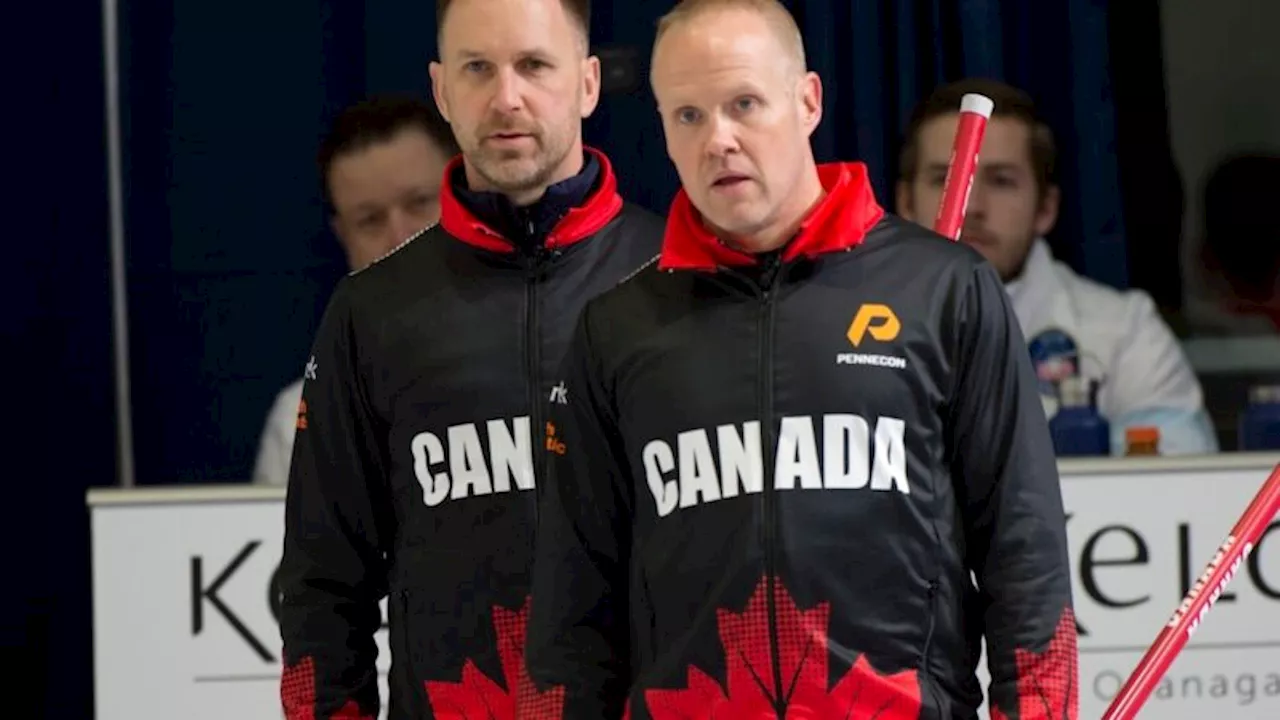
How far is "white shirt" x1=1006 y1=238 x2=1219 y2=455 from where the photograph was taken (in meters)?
3.99

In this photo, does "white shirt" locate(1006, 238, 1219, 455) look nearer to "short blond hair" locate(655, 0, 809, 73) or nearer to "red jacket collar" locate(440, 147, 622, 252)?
"red jacket collar" locate(440, 147, 622, 252)

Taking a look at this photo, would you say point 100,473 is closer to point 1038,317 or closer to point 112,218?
point 112,218

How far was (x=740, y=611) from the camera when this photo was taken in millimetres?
2193

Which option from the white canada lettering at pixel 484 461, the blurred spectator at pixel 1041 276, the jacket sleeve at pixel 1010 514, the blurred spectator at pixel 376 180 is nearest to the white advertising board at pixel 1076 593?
the blurred spectator at pixel 376 180

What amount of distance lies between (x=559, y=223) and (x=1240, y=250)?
2.17 metres

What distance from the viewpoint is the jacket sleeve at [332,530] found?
8.59ft

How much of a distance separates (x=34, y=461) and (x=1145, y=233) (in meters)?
2.17

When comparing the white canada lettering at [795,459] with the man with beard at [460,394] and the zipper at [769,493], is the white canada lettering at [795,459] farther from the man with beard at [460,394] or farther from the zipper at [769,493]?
the man with beard at [460,394]

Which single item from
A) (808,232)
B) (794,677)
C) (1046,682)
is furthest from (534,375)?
(1046,682)

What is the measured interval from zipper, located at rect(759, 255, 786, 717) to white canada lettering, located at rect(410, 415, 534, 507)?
0.39 meters

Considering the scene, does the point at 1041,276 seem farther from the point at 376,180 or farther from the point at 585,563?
the point at 585,563

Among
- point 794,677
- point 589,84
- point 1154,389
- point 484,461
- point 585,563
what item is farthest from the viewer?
point 1154,389

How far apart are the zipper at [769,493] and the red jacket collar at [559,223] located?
408 millimetres

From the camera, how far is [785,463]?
221cm
